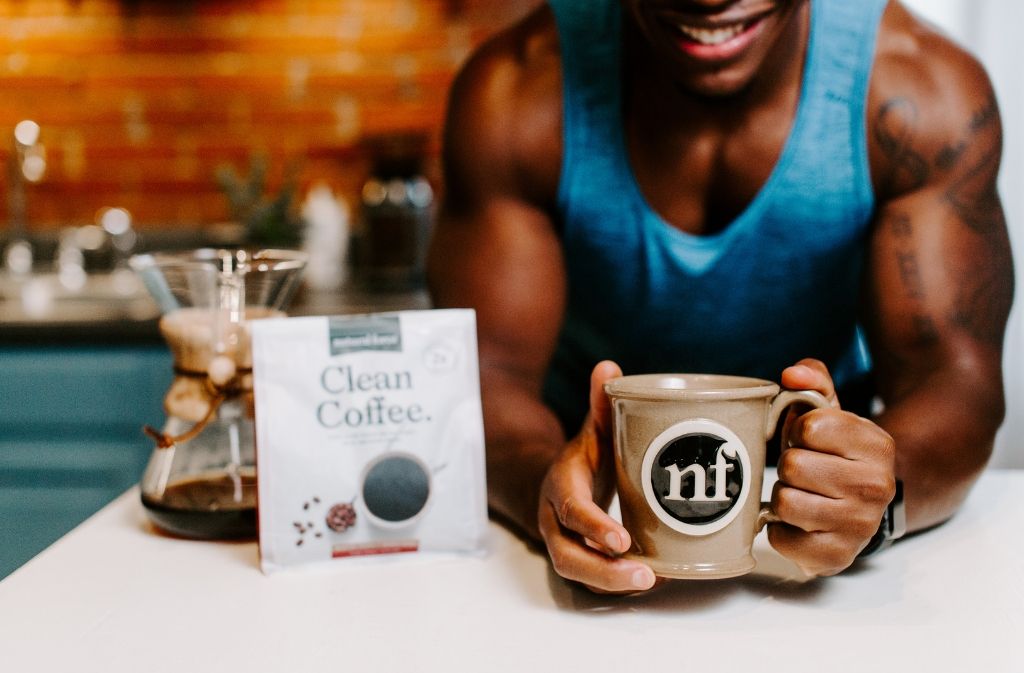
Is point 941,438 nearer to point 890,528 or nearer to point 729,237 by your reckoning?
point 890,528

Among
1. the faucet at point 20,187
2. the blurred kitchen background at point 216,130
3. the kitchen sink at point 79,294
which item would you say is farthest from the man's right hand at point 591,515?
the faucet at point 20,187

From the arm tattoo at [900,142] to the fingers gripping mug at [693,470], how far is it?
0.51m

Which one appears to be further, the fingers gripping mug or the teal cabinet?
the teal cabinet

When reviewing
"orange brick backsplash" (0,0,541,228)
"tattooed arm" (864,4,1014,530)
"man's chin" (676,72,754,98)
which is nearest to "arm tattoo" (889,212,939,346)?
"tattooed arm" (864,4,1014,530)

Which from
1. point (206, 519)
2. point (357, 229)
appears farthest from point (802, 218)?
point (357, 229)

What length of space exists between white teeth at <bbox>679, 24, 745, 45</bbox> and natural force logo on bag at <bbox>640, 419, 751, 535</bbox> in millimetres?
524

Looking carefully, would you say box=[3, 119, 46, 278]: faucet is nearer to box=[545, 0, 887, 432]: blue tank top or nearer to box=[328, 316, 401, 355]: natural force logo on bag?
box=[545, 0, 887, 432]: blue tank top

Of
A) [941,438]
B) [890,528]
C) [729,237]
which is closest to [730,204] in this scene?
[729,237]

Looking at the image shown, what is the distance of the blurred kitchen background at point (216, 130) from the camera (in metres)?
2.54

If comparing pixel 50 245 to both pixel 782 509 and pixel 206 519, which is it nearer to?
pixel 206 519

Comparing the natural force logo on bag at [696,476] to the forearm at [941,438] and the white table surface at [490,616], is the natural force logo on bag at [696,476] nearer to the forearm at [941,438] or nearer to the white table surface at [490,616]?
the white table surface at [490,616]

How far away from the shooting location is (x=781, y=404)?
25.0 inches

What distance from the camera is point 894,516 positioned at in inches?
29.3

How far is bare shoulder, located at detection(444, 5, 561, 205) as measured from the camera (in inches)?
43.8
